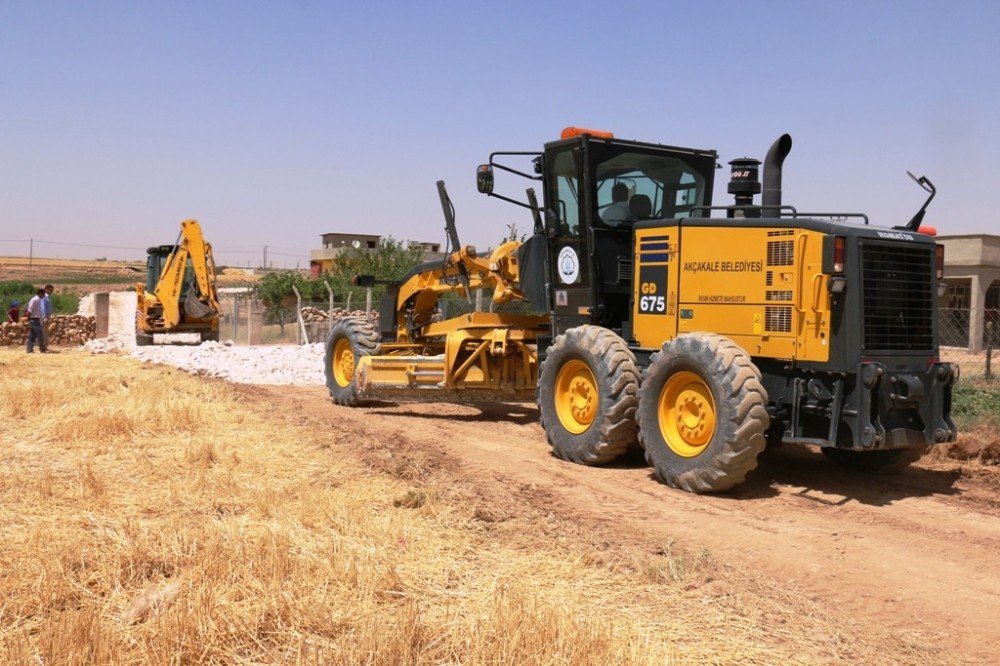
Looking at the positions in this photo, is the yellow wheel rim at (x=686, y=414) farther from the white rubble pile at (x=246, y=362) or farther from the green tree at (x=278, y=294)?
the green tree at (x=278, y=294)

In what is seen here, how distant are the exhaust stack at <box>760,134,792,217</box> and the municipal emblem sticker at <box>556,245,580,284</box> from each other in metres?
2.04

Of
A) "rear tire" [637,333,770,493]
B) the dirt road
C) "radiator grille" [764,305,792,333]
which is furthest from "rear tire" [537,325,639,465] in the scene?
"radiator grille" [764,305,792,333]

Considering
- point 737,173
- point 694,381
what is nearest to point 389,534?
point 694,381

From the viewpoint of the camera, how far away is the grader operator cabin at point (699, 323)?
7.11 m

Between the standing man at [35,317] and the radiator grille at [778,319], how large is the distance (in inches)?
804

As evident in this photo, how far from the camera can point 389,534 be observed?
5688 millimetres

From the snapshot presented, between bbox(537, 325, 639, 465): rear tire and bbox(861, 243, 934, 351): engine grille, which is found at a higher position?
bbox(861, 243, 934, 351): engine grille

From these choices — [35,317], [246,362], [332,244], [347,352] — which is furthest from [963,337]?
[332,244]

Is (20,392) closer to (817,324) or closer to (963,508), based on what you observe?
(817,324)

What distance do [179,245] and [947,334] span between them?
64.0 feet

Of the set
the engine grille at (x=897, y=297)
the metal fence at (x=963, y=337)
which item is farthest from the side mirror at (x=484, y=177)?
the metal fence at (x=963, y=337)

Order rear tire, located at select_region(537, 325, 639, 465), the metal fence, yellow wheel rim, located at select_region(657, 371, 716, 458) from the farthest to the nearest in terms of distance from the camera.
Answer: the metal fence < rear tire, located at select_region(537, 325, 639, 465) < yellow wheel rim, located at select_region(657, 371, 716, 458)

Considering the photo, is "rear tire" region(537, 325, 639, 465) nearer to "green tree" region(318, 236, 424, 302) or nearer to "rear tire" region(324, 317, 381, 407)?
"rear tire" region(324, 317, 381, 407)

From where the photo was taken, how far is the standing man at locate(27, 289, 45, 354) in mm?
23531
